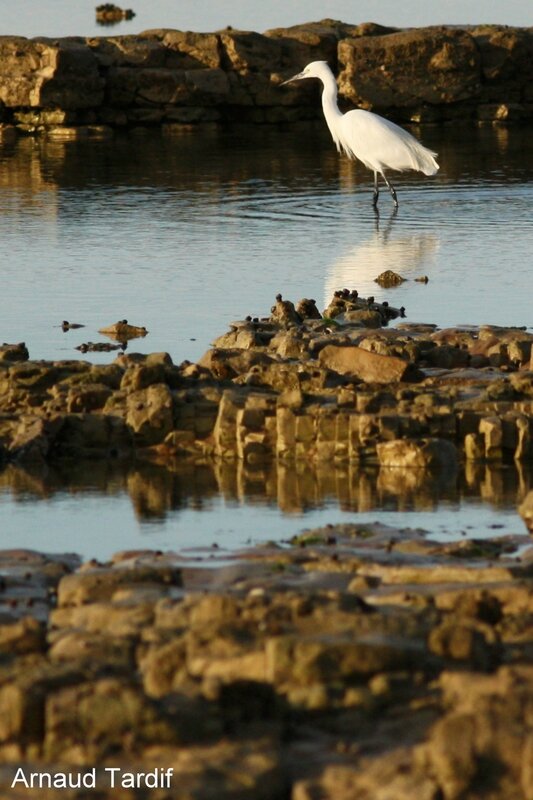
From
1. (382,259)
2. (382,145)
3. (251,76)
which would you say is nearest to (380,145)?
(382,145)

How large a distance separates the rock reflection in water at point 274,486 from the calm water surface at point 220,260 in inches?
1.3

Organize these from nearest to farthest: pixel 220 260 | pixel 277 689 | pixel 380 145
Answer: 1. pixel 277 689
2. pixel 220 260
3. pixel 380 145

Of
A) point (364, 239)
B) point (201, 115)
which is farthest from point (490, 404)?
point (201, 115)

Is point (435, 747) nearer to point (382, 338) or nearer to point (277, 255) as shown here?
point (382, 338)

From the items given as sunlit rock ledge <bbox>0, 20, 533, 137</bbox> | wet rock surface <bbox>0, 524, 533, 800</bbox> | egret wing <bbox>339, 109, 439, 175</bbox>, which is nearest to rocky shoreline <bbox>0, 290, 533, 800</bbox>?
wet rock surface <bbox>0, 524, 533, 800</bbox>

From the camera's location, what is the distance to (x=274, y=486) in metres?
13.0

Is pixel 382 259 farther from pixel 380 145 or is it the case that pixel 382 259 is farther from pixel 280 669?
pixel 280 669

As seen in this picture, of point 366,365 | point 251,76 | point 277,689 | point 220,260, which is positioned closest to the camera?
point 277,689

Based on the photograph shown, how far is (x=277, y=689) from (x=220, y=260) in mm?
16482

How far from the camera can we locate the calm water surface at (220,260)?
40.0ft

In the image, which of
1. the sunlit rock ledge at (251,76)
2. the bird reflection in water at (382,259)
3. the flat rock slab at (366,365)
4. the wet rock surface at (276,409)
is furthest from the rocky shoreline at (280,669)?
the sunlit rock ledge at (251,76)

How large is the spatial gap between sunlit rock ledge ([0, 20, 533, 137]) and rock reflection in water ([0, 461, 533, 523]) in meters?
30.2

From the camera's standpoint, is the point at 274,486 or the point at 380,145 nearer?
the point at 274,486

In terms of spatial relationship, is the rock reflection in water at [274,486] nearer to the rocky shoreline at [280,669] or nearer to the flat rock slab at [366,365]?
the rocky shoreline at [280,669]
